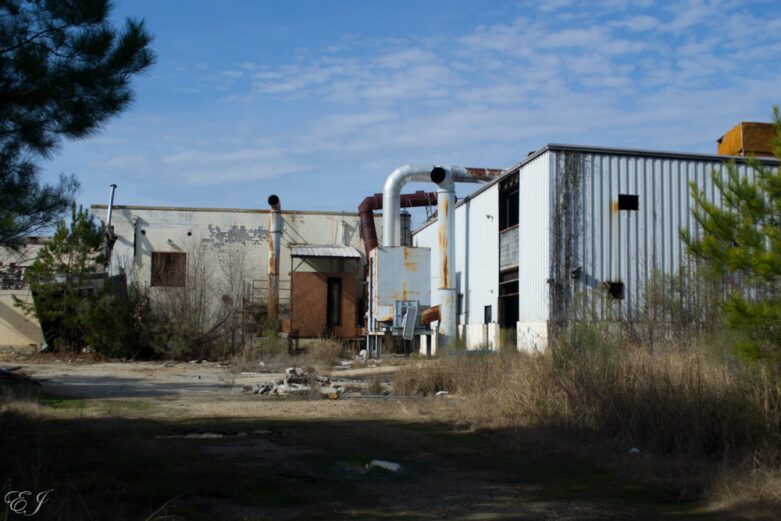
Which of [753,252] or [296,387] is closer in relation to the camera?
[753,252]

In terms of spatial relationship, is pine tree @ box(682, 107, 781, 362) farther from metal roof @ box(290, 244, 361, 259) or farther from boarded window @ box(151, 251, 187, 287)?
boarded window @ box(151, 251, 187, 287)

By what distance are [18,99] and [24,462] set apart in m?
3.25

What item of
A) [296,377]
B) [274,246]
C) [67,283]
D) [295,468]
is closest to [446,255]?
[296,377]

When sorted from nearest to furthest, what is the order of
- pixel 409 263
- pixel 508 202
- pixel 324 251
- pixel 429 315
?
1. pixel 508 202
2. pixel 429 315
3. pixel 409 263
4. pixel 324 251

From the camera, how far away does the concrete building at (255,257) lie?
30.4m

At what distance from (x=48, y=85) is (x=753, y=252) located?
23.8 feet

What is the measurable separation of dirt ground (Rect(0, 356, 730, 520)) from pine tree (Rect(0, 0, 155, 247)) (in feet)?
7.97

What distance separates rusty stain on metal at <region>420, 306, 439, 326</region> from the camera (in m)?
24.2

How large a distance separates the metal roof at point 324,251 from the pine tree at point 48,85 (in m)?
23.7

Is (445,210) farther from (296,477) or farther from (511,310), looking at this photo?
(296,477)

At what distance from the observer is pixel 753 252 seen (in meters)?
7.12

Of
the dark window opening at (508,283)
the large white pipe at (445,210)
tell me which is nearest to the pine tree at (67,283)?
the large white pipe at (445,210)

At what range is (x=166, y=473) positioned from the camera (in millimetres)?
6121

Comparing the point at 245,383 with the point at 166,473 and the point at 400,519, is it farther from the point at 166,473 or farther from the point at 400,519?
the point at 400,519
